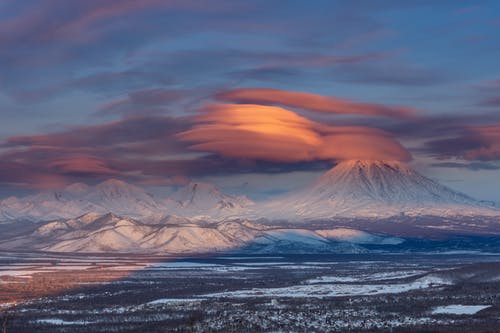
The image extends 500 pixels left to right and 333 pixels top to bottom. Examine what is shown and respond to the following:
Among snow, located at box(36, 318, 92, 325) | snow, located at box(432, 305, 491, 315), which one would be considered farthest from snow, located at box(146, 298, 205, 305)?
snow, located at box(432, 305, 491, 315)

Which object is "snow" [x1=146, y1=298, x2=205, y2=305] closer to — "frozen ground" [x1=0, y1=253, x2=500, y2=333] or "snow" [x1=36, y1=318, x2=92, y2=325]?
"frozen ground" [x1=0, y1=253, x2=500, y2=333]

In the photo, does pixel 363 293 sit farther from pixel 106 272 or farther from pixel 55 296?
pixel 106 272

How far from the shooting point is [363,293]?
89.2 m

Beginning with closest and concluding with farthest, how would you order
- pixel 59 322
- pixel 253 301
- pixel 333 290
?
1. pixel 59 322
2. pixel 253 301
3. pixel 333 290

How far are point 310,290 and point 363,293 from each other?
7.10 m

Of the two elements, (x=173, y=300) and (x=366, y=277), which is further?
(x=366, y=277)

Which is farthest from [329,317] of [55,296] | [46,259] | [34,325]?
[46,259]

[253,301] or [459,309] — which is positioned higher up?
[253,301]

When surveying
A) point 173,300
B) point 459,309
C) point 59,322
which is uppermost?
point 59,322

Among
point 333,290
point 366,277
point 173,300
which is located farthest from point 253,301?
point 366,277

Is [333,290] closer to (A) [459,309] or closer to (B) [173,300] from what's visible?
(B) [173,300]

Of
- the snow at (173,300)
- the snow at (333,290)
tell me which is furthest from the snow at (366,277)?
the snow at (173,300)

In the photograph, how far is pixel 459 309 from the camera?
237ft

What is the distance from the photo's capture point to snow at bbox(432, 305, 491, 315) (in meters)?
70.2
